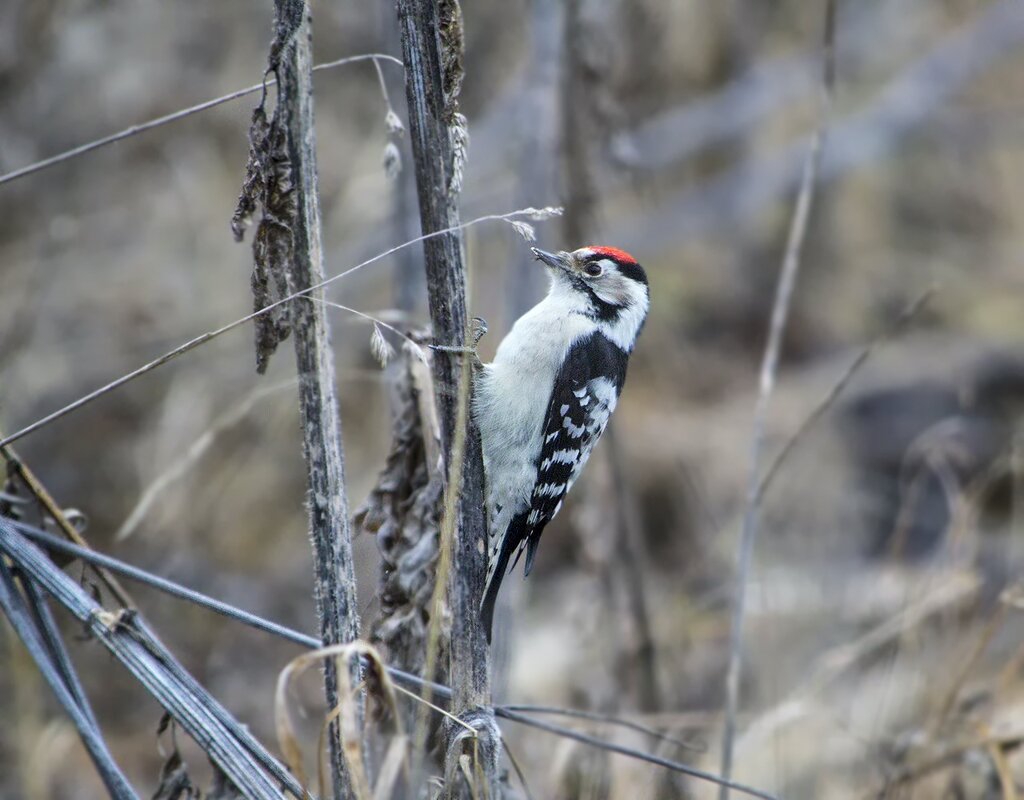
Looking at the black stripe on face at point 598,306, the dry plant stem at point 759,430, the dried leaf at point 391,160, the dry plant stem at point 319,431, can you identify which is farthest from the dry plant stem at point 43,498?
the black stripe on face at point 598,306

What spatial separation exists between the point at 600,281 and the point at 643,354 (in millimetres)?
4583

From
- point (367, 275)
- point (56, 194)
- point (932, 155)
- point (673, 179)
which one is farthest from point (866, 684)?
point (932, 155)

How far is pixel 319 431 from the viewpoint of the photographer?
1.63 meters

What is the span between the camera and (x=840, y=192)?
8977 mm

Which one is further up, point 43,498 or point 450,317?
point 450,317

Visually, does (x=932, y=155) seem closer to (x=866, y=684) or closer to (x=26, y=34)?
(x=866, y=684)

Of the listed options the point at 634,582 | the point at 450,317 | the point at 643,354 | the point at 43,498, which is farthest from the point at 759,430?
the point at 643,354

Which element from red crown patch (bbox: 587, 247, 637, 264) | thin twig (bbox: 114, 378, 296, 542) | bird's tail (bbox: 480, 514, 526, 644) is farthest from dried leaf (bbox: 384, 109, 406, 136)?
red crown patch (bbox: 587, 247, 637, 264)

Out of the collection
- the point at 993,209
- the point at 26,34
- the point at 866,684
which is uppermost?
the point at 26,34

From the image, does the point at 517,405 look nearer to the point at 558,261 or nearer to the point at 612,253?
the point at 558,261

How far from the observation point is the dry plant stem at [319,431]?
1.61 meters

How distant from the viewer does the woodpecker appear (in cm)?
273

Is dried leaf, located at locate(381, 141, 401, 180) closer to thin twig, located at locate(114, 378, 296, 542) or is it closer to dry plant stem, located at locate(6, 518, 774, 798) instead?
thin twig, located at locate(114, 378, 296, 542)

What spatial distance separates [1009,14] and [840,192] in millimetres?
2073
